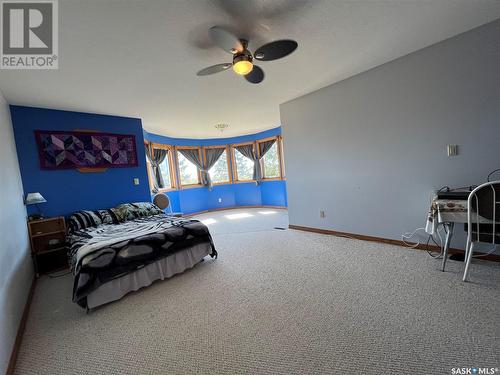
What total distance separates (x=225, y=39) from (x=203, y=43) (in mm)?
422

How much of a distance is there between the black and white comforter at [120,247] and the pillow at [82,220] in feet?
0.54

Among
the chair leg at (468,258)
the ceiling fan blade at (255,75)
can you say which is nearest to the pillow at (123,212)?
the ceiling fan blade at (255,75)

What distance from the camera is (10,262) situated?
6.10 feet

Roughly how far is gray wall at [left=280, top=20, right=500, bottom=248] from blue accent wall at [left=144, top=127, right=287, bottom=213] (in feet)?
7.75

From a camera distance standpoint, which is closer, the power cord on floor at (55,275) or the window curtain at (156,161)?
the power cord on floor at (55,275)

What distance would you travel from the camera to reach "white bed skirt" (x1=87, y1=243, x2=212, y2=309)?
199cm

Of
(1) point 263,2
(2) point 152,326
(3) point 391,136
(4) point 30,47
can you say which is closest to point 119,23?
(4) point 30,47

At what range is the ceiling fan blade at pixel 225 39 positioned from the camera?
151 centimetres

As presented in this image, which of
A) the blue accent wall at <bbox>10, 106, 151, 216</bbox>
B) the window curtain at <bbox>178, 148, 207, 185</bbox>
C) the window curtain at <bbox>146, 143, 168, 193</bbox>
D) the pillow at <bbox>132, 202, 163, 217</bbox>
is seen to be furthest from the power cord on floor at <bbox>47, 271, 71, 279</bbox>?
the window curtain at <bbox>178, 148, 207, 185</bbox>

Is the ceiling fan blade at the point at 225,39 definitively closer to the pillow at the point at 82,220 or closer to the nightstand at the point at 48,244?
the pillow at the point at 82,220

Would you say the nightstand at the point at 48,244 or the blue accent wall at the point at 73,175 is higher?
the blue accent wall at the point at 73,175

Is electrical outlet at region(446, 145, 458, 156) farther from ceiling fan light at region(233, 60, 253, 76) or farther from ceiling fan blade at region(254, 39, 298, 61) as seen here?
ceiling fan light at region(233, 60, 253, 76)

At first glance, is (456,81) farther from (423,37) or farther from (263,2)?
(263,2)

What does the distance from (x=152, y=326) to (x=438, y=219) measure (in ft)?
9.06
